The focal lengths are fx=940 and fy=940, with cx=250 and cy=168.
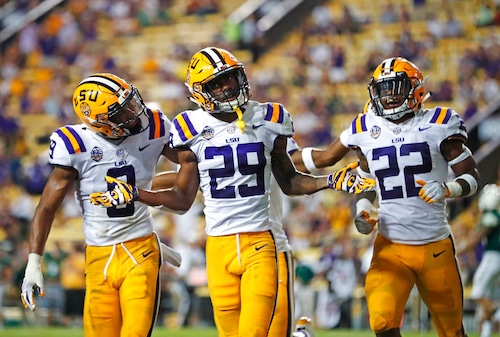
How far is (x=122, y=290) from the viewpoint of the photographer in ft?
17.2

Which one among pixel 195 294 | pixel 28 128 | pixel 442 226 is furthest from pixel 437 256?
pixel 28 128

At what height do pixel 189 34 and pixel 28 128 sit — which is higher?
pixel 189 34

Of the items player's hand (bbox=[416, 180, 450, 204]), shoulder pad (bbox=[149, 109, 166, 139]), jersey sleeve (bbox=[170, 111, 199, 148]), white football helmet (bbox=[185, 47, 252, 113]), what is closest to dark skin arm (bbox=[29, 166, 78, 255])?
shoulder pad (bbox=[149, 109, 166, 139])

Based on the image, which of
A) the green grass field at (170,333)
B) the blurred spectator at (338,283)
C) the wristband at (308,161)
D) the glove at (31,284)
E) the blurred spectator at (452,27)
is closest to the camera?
the glove at (31,284)

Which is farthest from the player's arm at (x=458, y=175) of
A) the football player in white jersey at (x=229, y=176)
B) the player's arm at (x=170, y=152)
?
the player's arm at (x=170, y=152)

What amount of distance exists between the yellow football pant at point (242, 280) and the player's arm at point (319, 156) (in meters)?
1.05

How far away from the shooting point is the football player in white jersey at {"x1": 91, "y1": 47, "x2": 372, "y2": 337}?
509 centimetres

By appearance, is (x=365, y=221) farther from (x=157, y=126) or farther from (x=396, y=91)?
(x=157, y=126)

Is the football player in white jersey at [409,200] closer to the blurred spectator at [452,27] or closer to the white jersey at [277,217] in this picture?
the white jersey at [277,217]

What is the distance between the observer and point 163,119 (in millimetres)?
5574

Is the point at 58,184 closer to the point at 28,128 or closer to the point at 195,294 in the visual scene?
the point at 195,294

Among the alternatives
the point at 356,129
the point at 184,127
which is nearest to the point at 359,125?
the point at 356,129

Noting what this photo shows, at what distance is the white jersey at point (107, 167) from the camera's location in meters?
5.31

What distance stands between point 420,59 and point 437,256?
10.9 m
